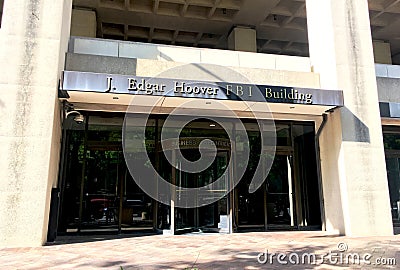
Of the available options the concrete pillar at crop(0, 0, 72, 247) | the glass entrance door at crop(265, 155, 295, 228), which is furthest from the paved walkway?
the glass entrance door at crop(265, 155, 295, 228)

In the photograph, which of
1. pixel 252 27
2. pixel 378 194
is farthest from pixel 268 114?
pixel 252 27

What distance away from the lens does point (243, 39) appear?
13617mm

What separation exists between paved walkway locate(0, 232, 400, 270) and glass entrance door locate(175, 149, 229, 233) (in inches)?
32.9

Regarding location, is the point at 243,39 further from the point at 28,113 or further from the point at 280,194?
the point at 28,113

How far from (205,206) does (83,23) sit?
25.7ft

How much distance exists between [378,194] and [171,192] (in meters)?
5.25

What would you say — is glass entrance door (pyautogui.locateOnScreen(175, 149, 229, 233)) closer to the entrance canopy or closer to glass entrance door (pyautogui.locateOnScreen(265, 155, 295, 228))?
the entrance canopy

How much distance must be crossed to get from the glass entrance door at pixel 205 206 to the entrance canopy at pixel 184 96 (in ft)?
4.70

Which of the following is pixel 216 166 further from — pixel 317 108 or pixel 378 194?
pixel 378 194

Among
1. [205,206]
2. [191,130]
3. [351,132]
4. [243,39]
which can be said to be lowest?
[205,206]

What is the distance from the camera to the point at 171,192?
8.80 m

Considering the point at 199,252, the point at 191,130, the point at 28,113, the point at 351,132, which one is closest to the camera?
the point at 199,252

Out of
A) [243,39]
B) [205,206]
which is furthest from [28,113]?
[243,39]

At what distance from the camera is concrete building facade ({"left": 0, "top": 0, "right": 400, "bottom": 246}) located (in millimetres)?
7051
